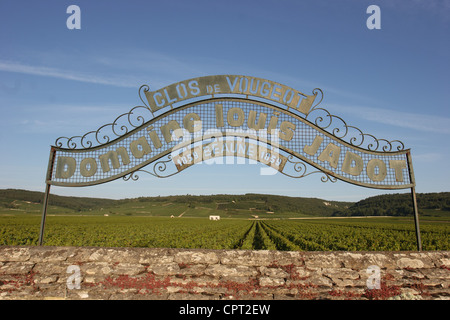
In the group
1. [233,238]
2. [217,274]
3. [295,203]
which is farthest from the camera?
[295,203]

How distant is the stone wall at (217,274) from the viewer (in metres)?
5.41

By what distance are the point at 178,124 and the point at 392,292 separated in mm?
5785

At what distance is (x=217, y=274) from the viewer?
580 cm

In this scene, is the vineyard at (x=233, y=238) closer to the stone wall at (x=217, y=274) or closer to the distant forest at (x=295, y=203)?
the stone wall at (x=217, y=274)

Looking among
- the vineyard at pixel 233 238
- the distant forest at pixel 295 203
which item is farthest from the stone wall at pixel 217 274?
the distant forest at pixel 295 203

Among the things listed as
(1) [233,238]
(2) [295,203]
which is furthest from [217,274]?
(2) [295,203]

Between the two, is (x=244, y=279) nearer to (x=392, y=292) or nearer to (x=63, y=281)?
(x=392, y=292)

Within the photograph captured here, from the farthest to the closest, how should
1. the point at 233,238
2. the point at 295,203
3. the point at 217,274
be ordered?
the point at 295,203, the point at 233,238, the point at 217,274

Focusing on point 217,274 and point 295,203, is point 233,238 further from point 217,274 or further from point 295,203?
point 295,203

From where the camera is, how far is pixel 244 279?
5.67m

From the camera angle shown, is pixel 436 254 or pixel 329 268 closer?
pixel 329 268
